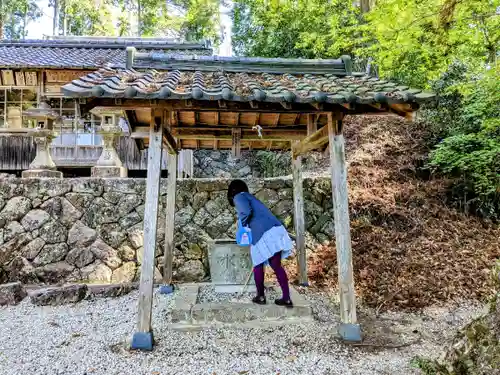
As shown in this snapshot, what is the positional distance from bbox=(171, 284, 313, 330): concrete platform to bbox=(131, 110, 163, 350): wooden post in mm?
597

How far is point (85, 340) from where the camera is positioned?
401 centimetres

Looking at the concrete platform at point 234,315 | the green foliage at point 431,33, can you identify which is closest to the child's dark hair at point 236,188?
the concrete platform at point 234,315

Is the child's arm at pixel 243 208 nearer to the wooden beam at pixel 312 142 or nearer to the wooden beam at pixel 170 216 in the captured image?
the wooden beam at pixel 312 142

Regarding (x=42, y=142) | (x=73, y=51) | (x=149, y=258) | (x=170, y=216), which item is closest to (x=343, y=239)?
(x=149, y=258)

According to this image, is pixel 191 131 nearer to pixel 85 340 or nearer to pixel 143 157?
pixel 85 340

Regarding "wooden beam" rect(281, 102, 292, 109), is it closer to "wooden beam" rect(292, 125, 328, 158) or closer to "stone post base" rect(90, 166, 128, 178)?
"wooden beam" rect(292, 125, 328, 158)

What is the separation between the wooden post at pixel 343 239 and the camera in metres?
3.83

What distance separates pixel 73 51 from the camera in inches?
515

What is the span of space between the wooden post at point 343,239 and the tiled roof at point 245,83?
0.49 metres

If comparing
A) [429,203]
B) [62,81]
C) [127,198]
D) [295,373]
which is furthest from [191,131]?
[62,81]

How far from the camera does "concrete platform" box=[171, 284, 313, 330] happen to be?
429 centimetres

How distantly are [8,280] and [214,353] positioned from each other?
489cm

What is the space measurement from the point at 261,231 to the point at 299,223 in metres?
1.68

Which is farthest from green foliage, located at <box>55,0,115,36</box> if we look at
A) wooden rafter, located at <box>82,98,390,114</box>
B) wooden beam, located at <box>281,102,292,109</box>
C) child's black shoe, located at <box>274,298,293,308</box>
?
child's black shoe, located at <box>274,298,293,308</box>
